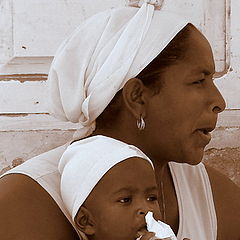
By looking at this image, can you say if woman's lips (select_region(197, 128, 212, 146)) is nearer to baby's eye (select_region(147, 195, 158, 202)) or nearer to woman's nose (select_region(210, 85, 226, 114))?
woman's nose (select_region(210, 85, 226, 114))

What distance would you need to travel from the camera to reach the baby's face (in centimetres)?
178

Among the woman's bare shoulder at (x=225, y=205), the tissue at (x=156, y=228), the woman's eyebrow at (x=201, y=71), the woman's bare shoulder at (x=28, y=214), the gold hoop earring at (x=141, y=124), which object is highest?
the woman's eyebrow at (x=201, y=71)

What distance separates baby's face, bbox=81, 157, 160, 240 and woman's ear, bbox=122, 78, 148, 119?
9.1 inches

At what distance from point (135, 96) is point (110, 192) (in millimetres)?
336

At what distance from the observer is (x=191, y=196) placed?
2.35 meters

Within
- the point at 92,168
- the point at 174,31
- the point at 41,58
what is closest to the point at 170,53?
the point at 174,31

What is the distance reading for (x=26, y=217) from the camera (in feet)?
6.39

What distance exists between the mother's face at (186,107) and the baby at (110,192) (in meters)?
0.19

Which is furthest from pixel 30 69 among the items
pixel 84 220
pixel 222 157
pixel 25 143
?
pixel 84 220

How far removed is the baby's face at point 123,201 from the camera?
178cm

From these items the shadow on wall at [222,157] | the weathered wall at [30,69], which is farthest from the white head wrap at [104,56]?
the shadow on wall at [222,157]

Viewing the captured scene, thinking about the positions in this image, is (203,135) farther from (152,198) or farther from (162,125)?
(152,198)

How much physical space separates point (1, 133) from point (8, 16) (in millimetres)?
414

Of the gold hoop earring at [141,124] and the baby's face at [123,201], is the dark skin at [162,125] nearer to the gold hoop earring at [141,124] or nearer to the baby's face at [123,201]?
the gold hoop earring at [141,124]
